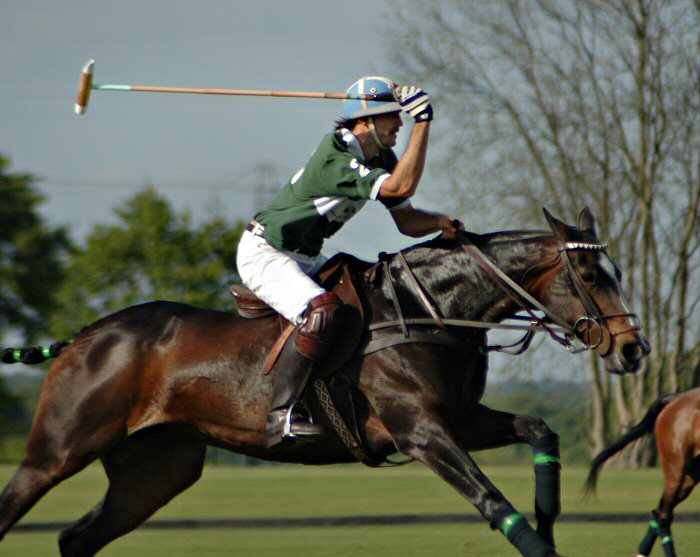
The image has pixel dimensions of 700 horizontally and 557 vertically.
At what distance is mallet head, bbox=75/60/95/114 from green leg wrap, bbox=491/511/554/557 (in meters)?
2.89

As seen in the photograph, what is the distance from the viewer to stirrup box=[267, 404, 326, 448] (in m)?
5.30

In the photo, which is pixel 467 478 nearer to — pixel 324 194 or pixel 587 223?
pixel 587 223

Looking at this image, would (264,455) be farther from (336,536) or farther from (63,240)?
(63,240)

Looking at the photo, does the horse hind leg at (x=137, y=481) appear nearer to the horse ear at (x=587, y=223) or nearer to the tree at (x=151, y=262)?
the horse ear at (x=587, y=223)

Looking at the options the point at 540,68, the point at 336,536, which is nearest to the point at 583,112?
the point at 540,68

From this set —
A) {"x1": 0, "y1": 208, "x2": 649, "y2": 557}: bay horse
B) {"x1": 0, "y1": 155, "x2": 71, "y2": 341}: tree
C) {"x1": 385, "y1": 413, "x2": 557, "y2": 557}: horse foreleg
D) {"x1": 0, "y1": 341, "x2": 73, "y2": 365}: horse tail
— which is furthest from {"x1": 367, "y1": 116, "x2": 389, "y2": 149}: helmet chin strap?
{"x1": 0, "y1": 155, "x2": 71, "y2": 341}: tree

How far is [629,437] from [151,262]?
Result: 138 ft

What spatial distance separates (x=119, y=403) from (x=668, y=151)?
2176 cm

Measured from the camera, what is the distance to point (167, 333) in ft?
19.4

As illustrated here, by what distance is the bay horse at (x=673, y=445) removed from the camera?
27.7ft

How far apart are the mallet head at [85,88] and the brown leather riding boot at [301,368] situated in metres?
1.61

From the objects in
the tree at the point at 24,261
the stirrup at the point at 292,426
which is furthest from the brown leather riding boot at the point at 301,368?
the tree at the point at 24,261

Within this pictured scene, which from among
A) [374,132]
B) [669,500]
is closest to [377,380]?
[374,132]

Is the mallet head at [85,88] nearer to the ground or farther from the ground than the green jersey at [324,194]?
farther from the ground
